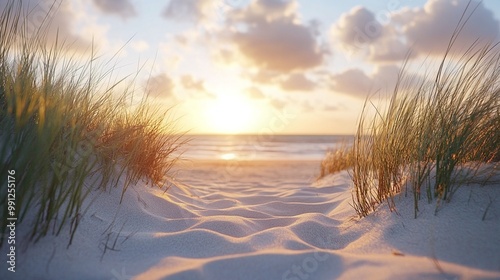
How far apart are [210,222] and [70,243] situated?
85cm

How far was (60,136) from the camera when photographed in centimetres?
189

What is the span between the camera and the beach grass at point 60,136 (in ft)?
5.27

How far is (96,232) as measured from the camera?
74.0 inches

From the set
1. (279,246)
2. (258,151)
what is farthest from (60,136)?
(258,151)

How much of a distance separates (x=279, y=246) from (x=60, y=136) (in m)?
1.28

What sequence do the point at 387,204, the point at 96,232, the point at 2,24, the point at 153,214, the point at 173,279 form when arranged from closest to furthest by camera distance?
the point at 173,279 < the point at 96,232 < the point at 2,24 < the point at 387,204 < the point at 153,214

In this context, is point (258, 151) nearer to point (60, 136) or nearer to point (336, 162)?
point (336, 162)

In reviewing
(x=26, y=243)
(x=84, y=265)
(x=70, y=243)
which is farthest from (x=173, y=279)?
(x=26, y=243)

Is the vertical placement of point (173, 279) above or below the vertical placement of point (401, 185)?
below

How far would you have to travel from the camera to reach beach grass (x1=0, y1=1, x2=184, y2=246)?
1608mm

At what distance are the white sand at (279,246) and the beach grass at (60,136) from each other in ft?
0.51

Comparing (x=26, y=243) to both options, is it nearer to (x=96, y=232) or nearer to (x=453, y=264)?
(x=96, y=232)

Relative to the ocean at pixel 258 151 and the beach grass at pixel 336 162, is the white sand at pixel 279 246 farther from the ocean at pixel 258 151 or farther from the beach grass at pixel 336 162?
the beach grass at pixel 336 162

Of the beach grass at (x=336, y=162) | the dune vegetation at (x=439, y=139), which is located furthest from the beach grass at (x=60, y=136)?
the beach grass at (x=336, y=162)
